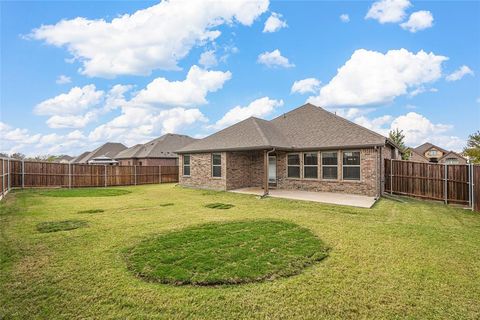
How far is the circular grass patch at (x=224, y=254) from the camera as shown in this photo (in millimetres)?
3936

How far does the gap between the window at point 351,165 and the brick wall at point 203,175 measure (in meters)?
6.88

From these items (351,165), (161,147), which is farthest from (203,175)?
(161,147)

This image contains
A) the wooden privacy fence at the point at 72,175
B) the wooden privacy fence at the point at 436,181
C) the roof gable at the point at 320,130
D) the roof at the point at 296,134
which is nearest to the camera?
the wooden privacy fence at the point at 436,181

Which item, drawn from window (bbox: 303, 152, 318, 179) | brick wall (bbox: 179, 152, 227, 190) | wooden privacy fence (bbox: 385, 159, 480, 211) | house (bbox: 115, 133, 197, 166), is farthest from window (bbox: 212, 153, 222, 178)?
house (bbox: 115, 133, 197, 166)

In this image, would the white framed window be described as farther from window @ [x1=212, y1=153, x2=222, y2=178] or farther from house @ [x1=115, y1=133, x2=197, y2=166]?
house @ [x1=115, y1=133, x2=197, y2=166]

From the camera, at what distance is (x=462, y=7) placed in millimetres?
10844

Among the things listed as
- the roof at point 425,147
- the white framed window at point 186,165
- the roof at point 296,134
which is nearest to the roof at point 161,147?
the white framed window at point 186,165

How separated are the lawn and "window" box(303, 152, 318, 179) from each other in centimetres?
627

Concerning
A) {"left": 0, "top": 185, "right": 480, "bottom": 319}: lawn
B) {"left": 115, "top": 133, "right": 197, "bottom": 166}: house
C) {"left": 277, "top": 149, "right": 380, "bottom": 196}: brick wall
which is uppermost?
{"left": 115, "top": 133, "right": 197, "bottom": 166}: house

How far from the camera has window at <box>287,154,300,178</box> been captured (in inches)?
579

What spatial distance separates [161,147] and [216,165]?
17.2 m

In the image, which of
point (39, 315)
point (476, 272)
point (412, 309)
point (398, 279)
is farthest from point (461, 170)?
point (39, 315)

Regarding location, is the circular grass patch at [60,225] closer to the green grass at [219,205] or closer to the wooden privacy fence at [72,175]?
the green grass at [219,205]

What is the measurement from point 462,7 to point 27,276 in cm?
1714
